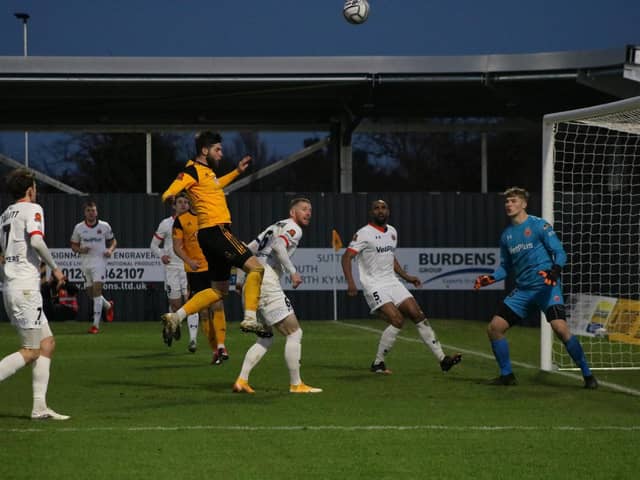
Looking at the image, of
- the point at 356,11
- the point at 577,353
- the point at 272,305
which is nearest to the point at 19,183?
the point at 272,305

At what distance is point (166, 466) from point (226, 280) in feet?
15.4

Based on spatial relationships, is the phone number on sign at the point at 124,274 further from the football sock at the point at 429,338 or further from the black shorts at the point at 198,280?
the football sock at the point at 429,338

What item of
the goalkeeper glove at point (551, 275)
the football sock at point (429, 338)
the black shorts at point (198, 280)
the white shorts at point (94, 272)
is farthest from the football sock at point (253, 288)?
the white shorts at point (94, 272)

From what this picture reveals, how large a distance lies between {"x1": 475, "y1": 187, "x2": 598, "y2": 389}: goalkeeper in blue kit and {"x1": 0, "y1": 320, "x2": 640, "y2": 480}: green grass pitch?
15.0 inches

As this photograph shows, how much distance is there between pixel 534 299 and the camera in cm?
1215

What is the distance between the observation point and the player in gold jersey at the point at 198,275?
14.1 m

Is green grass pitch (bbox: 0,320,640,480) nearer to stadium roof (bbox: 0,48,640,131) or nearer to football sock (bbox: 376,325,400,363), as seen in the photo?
football sock (bbox: 376,325,400,363)

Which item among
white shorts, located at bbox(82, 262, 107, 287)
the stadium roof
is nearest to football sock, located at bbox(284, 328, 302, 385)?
white shorts, located at bbox(82, 262, 107, 287)

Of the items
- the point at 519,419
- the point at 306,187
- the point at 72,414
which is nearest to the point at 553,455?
the point at 519,419

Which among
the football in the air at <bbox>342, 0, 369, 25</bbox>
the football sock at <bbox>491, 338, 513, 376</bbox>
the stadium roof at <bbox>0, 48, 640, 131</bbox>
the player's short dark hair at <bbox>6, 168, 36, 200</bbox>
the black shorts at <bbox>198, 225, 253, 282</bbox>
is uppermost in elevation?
the football in the air at <bbox>342, 0, 369, 25</bbox>

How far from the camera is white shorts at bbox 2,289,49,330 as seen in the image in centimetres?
912

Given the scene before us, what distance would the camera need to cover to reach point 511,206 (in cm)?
1216

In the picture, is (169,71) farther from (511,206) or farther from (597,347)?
(511,206)

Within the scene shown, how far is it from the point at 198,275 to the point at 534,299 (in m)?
4.56
